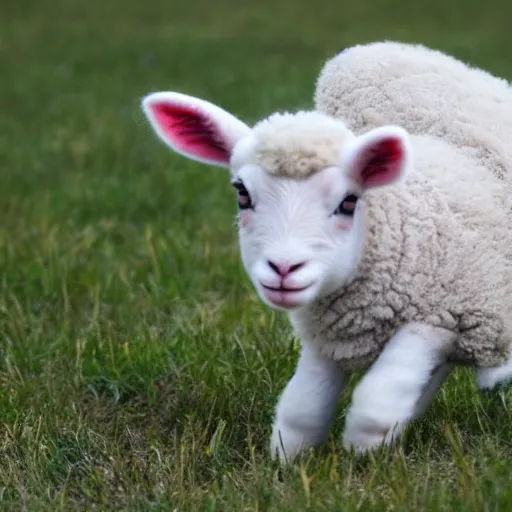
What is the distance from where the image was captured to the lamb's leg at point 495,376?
131 inches

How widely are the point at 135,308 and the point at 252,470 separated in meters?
1.75

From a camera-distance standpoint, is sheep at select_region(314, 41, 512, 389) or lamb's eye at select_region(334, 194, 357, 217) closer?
lamb's eye at select_region(334, 194, 357, 217)

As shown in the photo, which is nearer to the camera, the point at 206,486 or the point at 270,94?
the point at 206,486

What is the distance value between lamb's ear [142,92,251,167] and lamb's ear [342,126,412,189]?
1.16 ft

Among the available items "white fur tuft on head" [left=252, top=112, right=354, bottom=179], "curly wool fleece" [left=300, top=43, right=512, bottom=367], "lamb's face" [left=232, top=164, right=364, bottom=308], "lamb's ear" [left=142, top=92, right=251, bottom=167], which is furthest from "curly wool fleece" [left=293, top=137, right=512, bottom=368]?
"lamb's ear" [left=142, top=92, right=251, bottom=167]

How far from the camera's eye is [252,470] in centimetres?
326

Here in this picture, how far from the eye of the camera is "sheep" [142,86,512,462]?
9.84ft

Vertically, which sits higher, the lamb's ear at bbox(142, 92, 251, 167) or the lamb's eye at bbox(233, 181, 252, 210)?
the lamb's ear at bbox(142, 92, 251, 167)

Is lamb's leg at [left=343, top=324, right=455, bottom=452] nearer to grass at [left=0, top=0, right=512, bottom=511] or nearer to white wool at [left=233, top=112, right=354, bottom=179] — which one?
grass at [left=0, top=0, right=512, bottom=511]

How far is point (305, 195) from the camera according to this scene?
2.99m

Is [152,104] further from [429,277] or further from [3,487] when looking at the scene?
[3,487]

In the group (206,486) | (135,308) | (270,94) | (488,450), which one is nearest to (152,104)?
(206,486)

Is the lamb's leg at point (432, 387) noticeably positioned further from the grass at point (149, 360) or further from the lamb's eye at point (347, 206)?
the lamb's eye at point (347, 206)

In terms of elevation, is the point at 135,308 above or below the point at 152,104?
below
